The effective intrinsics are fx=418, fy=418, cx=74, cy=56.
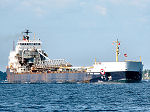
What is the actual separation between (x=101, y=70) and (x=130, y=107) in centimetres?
6406

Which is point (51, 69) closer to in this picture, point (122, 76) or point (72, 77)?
point (72, 77)

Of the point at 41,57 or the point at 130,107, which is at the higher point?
the point at 41,57

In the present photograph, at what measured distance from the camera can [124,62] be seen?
104750mm

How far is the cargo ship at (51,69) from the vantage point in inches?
A: 4158

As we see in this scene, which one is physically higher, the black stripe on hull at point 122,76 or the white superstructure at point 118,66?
the white superstructure at point 118,66

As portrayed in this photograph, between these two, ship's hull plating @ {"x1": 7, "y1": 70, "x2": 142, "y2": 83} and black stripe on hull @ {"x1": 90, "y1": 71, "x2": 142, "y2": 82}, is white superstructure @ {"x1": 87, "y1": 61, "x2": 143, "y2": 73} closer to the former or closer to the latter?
black stripe on hull @ {"x1": 90, "y1": 71, "x2": 142, "y2": 82}

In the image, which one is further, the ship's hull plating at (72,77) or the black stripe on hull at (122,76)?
the ship's hull plating at (72,77)

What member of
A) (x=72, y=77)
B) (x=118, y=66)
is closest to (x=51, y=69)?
(x=72, y=77)

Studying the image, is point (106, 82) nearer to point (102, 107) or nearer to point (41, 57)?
point (41, 57)

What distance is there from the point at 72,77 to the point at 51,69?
13.4m

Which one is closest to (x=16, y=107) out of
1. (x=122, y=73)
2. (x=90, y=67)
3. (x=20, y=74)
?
(x=122, y=73)

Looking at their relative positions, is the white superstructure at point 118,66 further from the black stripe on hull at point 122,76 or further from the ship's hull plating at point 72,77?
the ship's hull plating at point 72,77

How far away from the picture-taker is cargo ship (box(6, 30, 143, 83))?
10562 centimetres

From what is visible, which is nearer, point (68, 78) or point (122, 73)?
point (122, 73)
